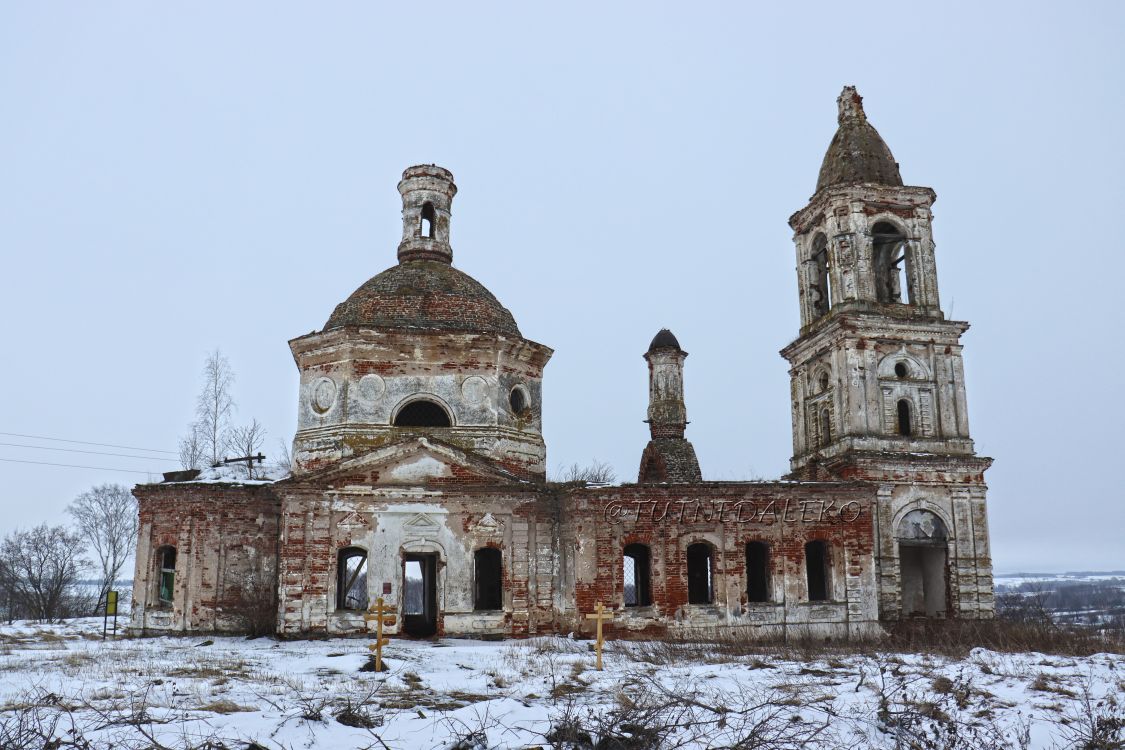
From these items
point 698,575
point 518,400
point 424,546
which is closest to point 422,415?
point 518,400

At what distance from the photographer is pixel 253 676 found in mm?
12789

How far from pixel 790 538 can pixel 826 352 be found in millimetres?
5884

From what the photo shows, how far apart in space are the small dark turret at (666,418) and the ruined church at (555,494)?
123 inches

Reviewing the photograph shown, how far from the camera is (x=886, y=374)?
23.3m

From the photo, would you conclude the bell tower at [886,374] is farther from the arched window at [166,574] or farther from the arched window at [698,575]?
the arched window at [166,574]

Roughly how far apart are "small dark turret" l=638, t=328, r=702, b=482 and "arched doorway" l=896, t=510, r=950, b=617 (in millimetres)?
5965

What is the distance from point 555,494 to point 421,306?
5.75 meters

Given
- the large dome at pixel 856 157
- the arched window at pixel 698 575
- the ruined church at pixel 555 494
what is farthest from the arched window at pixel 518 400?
the large dome at pixel 856 157

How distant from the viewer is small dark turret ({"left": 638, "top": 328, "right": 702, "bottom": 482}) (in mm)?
26703

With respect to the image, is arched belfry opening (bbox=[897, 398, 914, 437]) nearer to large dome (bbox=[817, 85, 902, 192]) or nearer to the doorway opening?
large dome (bbox=[817, 85, 902, 192])

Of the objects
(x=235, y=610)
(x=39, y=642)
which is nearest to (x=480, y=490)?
(x=235, y=610)

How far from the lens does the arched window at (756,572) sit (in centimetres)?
2119

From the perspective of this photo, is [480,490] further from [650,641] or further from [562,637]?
[650,641]

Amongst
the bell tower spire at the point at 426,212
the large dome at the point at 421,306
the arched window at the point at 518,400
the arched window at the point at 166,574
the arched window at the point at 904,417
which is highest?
the bell tower spire at the point at 426,212
